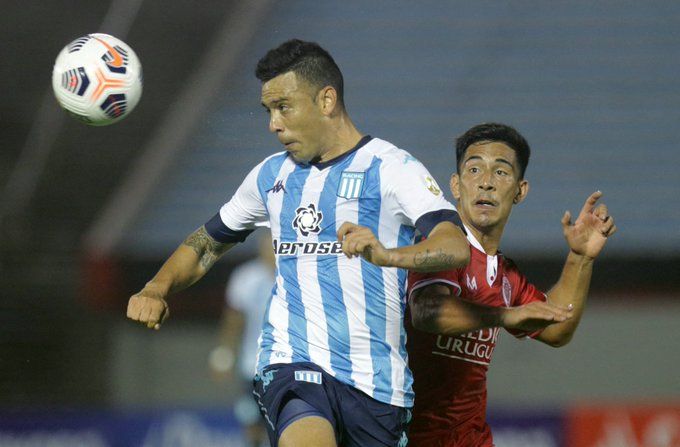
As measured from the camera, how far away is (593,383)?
9016 mm

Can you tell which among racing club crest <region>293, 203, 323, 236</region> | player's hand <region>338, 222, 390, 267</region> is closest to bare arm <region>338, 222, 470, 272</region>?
player's hand <region>338, 222, 390, 267</region>

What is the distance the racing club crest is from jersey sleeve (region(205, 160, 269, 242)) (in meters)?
0.28

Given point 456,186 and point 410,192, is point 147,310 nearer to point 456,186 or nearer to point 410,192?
point 410,192

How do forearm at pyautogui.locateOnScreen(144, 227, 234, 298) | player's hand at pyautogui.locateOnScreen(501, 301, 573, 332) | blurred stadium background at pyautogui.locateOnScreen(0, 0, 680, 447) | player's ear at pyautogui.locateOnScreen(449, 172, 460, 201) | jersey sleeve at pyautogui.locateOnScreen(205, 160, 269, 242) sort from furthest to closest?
blurred stadium background at pyautogui.locateOnScreen(0, 0, 680, 447), player's ear at pyautogui.locateOnScreen(449, 172, 460, 201), jersey sleeve at pyautogui.locateOnScreen(205, 160, 269, 242), forearm at pyautogui.locateOnScreen(144, 227, 234, 298), player's hand at pyautogui.locateOnScreen(501, 301, 573, 332)

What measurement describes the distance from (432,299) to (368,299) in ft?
0.74

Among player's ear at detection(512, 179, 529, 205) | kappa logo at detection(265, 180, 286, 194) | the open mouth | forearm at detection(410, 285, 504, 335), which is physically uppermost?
player's ear at detection(512, 179, 529, 205)

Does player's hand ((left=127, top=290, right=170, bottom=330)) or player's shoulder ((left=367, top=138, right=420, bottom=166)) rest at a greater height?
player's shoulder ((left=367, top=138, right=420, bottom=166))

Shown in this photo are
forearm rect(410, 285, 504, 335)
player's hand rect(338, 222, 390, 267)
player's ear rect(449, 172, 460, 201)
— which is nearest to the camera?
player's hand rect(338, 222, 390, 267)

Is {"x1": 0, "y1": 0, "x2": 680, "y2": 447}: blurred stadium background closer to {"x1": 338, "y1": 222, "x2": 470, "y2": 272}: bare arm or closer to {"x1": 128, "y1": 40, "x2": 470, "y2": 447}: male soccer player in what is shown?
{"x1": 128, "y1": 40, "x2": 470, "y2": 447}: male soccer player

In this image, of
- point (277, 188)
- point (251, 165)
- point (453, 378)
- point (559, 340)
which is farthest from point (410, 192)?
point (251, 165)

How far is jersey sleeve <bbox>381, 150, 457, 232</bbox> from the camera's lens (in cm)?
374

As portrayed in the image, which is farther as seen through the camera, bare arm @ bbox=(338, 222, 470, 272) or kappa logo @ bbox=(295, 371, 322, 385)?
kappa logo @ bbox=(295, 371, 322, 385)

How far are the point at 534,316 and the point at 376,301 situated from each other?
581 millimetres

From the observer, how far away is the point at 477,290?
4.13m
